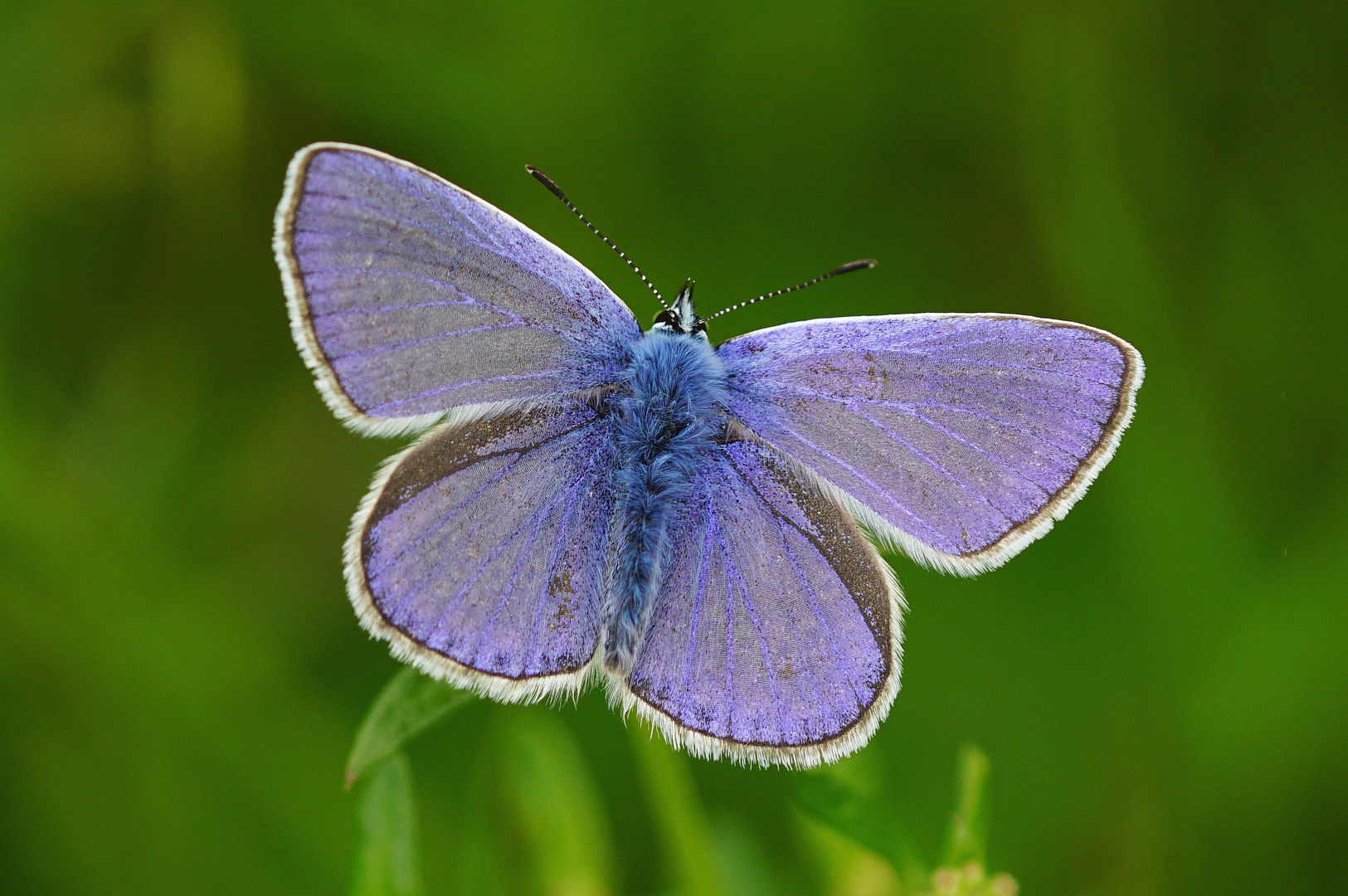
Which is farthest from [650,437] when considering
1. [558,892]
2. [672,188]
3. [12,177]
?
[12,177]

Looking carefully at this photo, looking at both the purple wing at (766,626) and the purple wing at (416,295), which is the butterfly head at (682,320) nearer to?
the purple wing at (416,295)

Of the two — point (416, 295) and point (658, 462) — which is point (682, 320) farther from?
point (416, 295)

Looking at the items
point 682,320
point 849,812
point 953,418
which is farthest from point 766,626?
point 682,320

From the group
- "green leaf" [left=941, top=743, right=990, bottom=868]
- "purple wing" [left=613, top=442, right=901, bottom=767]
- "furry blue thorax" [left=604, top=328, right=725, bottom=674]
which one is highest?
"furry blue thorax" [left=604, top=328, right=725, bottom=674]

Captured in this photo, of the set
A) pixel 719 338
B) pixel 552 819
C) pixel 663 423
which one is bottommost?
pixel 552 819

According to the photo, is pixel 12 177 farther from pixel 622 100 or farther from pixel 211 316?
pixel 622 100

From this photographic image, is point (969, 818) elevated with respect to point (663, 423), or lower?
lower

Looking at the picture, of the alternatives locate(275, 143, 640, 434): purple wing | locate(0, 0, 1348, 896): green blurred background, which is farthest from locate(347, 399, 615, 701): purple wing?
locate(0, 0, 1348, 896): green blurred background

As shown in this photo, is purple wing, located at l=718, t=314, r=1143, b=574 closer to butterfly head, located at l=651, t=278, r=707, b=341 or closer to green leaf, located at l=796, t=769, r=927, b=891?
butterfly head, located at l=651, t=278, r=707, b=341
